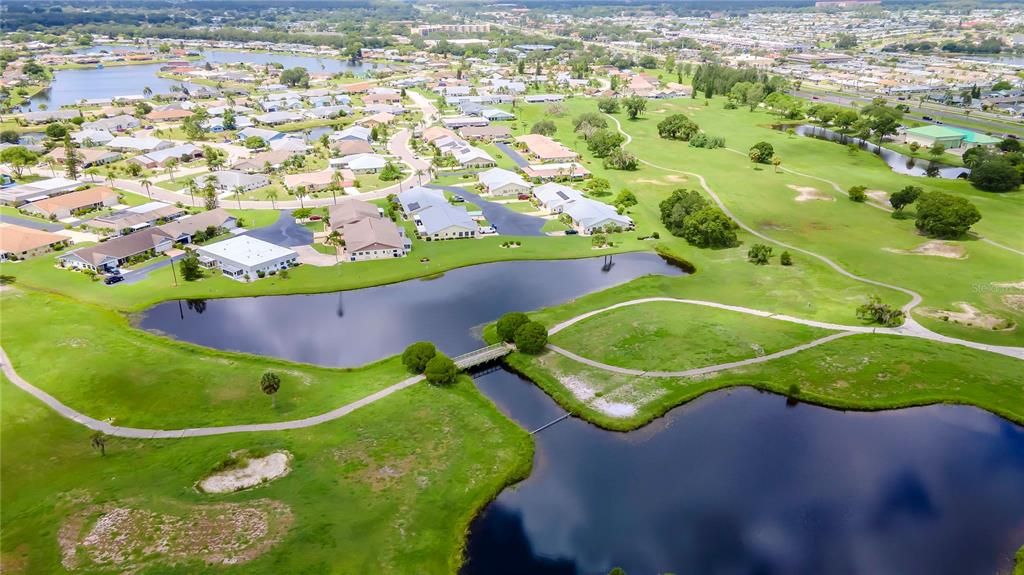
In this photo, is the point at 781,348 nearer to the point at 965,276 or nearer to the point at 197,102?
the point at 965,276

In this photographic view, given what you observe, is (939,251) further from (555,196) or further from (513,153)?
(513,153)

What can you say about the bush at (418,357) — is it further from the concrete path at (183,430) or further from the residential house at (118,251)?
the residential house at (118,251)

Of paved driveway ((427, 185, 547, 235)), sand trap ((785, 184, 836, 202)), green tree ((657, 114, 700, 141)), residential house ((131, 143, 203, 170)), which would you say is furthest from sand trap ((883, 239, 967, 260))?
residential house ((131, 143, 203, 170))

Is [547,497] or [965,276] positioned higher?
[965,276]

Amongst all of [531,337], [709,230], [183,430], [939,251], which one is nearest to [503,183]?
[709,230]

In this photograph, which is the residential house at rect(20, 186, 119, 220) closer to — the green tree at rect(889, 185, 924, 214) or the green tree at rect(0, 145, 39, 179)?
the green tree at rect(0, 145, 39, 179)

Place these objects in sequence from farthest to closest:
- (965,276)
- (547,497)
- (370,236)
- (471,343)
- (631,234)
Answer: (631,234) → (370,236) → (965,276) → (471,343) → (547,497)

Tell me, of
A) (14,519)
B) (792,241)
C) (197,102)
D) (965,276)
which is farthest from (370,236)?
(197,102)
